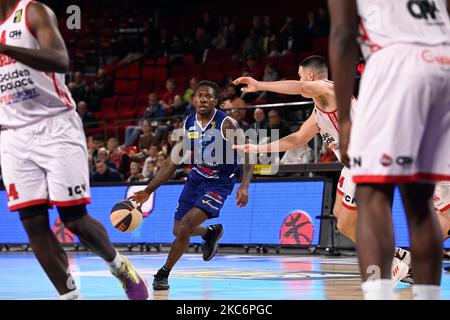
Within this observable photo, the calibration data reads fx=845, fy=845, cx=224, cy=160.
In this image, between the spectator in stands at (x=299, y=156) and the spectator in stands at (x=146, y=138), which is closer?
the spectator in stands at (x=299, y=156)

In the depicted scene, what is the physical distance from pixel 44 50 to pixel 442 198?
550cm

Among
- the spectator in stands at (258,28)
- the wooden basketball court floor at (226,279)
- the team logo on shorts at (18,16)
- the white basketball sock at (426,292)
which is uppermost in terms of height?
the spectator in stands at (258,28)

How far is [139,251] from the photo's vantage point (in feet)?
50.9

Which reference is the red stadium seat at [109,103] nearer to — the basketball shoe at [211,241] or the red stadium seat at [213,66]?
the red stadium seat at [213,66]

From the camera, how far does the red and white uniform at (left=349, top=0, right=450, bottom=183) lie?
361cm

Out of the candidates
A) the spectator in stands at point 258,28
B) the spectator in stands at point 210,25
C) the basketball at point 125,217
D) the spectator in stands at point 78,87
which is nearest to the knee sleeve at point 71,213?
the basketball at point 125,217

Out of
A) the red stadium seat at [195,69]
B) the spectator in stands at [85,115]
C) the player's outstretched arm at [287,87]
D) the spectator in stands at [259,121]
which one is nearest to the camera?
the player's outstretched arm at [287,87]

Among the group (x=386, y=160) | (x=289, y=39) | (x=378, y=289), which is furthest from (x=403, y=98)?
(x=289, y=39)

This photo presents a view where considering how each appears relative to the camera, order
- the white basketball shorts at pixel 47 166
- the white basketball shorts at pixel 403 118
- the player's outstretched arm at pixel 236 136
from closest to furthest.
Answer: the white basketball shorts at pixel 403 118 → the white basketball shorts at pixel 47 166 → the player's outstretched arm at pixel 236 136

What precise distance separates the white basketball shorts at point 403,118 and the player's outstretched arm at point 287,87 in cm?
239

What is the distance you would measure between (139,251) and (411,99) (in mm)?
12275

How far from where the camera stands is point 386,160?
3.62m

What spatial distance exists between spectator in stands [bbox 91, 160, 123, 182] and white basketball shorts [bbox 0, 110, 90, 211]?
11.8 metres

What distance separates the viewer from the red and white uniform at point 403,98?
3611 millimetres
